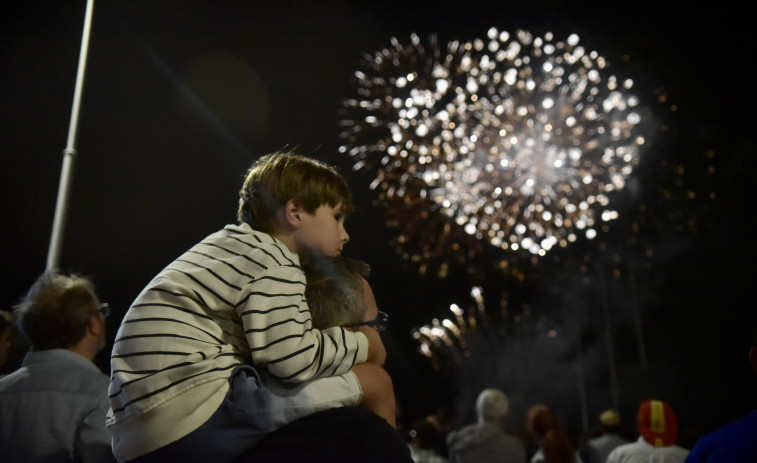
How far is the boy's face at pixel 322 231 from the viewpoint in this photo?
8.50ft

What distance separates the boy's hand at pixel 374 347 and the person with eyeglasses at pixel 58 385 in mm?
1704

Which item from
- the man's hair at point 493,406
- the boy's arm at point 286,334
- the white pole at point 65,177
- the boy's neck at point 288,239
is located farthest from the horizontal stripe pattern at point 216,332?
the man's hair at point 493,406

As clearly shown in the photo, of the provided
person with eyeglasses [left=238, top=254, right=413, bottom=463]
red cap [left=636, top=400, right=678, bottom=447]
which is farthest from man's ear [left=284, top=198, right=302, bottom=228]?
red cap [left=636, top=400, right=678, bottom=447]

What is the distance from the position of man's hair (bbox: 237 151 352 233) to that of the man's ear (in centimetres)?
2

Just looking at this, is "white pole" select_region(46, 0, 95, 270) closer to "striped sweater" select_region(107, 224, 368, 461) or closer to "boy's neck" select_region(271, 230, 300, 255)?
"boy's neck" select_region(271, 230, 300, 255)

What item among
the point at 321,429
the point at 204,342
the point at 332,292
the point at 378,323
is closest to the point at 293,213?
the point at 332,292

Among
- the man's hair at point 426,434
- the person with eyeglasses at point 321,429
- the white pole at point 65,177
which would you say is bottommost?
the man's hair at point 426,434

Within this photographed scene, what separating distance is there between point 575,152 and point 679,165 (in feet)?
17.9

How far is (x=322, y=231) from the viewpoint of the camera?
2.63 meters

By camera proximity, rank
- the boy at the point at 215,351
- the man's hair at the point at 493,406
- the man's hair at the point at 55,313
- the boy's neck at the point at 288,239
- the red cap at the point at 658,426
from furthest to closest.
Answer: the man's hair at the point at 493,406, the red cap at the point at 658,426, the man's hair at the point at 55,313, the boy's neck at the point at 288,239, the boy at the point at 215,351

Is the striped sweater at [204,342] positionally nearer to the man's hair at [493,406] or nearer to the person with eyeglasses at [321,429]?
the person with eyeglasses at [321,429]

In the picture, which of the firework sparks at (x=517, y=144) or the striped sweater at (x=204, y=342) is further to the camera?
the firework sparks at (x=517, y=144)

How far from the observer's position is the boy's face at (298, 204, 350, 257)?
2.59 m

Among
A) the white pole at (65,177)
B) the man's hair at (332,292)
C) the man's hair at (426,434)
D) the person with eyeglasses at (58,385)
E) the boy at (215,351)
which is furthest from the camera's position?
the man's hair at (426,434)
